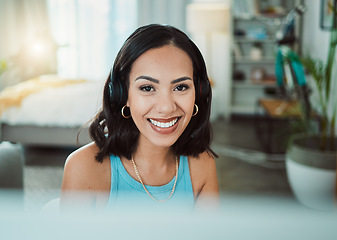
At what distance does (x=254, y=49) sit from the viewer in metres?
4.85

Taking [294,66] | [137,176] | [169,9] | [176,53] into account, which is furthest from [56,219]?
[169,9]

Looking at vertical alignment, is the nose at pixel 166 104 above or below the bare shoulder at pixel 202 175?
Answer: above

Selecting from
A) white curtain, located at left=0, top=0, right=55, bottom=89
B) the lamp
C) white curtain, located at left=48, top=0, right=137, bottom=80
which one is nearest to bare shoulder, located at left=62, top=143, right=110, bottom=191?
the lamp

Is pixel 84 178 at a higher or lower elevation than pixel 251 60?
higher

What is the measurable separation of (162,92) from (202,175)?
0.31m

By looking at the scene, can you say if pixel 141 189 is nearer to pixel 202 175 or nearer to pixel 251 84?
pixel 202 175

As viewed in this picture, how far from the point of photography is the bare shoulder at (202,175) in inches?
34.0

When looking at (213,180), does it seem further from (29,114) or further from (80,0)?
(80,0)

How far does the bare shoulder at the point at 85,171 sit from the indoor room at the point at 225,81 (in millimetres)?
1493

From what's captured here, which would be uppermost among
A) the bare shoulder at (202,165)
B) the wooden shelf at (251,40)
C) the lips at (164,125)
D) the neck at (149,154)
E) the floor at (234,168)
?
the lips at (164,125)

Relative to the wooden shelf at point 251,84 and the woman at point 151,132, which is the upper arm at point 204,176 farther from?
the wooden shelf at point 251,84

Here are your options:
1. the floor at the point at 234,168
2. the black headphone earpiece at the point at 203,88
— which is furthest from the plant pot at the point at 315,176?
the black headphone earpiece at the point at 203,88

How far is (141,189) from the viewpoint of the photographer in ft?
2.67

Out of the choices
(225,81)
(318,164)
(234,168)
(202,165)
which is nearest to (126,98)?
(202,165)
